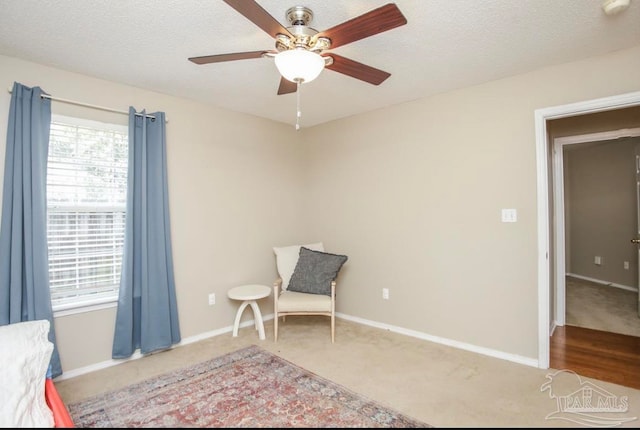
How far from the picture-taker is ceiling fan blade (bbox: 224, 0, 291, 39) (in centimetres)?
142

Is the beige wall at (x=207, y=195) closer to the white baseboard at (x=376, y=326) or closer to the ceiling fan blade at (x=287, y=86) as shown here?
the white baseboard at (x=376, y=326)

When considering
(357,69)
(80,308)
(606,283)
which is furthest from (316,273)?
(606,283)

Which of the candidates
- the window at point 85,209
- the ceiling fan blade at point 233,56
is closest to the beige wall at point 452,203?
the ceiling fan blade at point 233,56

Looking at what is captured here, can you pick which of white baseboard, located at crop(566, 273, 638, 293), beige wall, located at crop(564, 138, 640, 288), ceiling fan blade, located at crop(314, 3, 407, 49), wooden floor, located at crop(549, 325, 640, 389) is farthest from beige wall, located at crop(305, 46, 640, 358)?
white baseboard, located at crop(566, 273, 638, 293)

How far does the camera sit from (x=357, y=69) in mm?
2064

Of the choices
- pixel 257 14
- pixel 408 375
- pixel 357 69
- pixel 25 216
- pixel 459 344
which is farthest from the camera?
pixel 459 344

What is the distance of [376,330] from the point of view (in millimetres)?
3664

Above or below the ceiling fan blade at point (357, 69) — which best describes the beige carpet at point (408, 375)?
below

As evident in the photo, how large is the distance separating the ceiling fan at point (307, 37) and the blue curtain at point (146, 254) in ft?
4.54

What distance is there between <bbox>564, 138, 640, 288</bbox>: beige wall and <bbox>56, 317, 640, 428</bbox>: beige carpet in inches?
159

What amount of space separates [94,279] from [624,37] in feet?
14.2

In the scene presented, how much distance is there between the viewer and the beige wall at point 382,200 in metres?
2.80

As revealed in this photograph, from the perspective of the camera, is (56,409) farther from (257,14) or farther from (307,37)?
(307,37)

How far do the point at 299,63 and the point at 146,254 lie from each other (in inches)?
86.5
